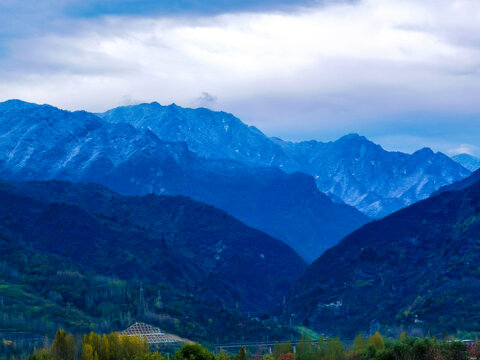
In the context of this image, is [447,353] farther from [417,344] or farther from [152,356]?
[152,356]

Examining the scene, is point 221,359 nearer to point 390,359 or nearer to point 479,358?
→ point 390,359

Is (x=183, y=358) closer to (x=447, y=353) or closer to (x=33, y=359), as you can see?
(x=33, y=359)

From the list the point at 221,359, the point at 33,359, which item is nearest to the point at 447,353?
the point at 221,359

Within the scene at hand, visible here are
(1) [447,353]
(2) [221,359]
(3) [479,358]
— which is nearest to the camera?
(3) [479,358]

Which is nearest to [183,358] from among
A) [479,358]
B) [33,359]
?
[33,359]

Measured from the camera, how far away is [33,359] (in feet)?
656

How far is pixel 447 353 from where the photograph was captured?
18062cm

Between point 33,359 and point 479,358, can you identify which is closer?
point 479,358

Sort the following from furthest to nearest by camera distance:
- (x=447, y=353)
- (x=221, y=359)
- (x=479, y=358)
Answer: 1. (x=221, y=359)
2. (x=447, y=353)
3. (x=479, y=358)

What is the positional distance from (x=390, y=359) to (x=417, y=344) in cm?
719

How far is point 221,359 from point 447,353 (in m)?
48.2

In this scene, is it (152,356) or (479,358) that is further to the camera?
(152,356)

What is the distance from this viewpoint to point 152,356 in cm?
18838

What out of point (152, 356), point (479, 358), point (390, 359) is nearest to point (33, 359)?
point (152, 356)
